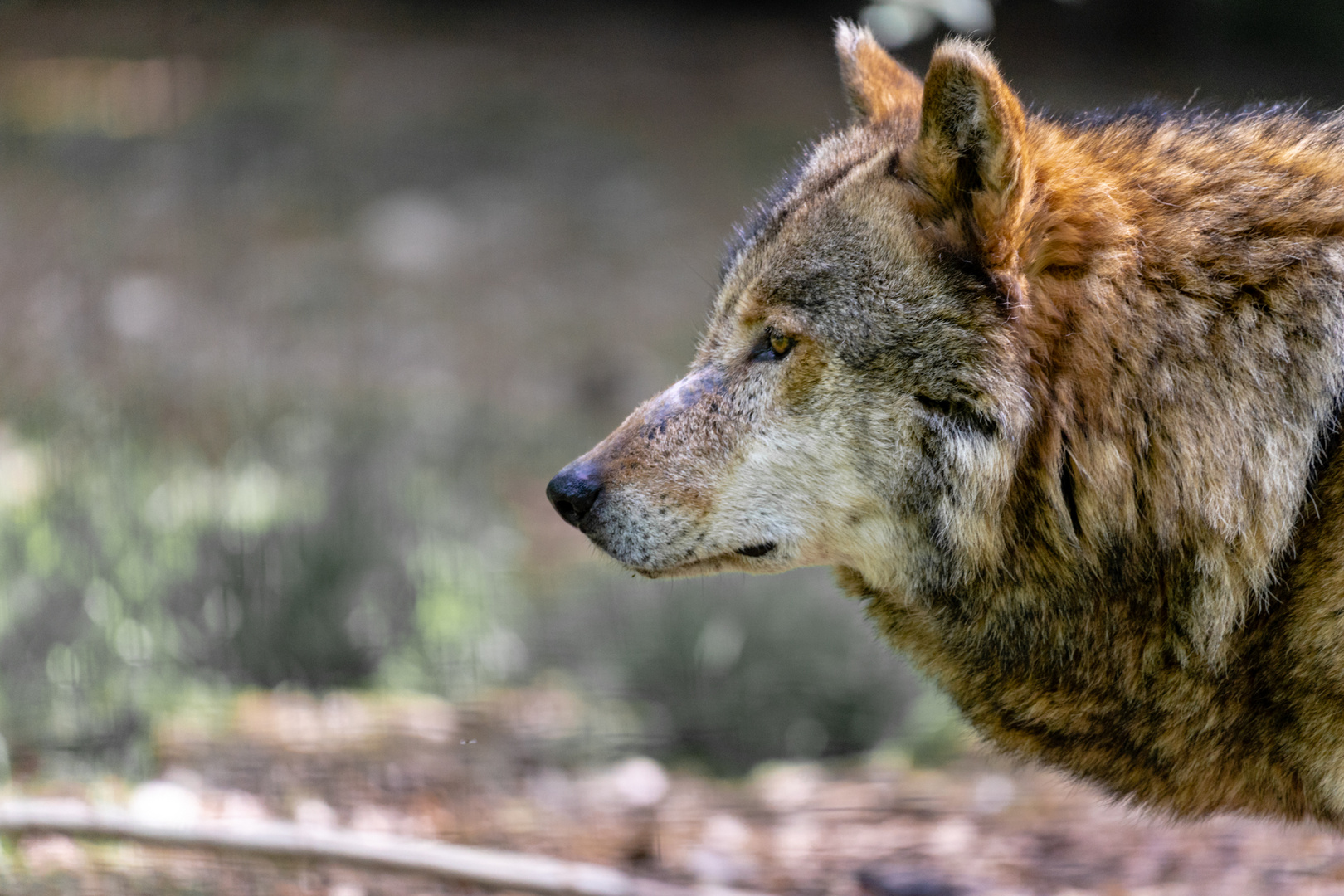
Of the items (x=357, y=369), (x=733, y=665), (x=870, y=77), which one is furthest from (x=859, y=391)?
(x=357, y=369)

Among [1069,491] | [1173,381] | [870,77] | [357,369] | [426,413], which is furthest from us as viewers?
[357,369]

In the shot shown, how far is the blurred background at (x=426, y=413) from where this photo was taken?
4.40 meters

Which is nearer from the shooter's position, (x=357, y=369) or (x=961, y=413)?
(x=961, y=413)

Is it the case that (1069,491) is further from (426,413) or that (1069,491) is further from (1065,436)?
(426,413)

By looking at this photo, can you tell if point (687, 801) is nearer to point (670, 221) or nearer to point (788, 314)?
point (788, 314)

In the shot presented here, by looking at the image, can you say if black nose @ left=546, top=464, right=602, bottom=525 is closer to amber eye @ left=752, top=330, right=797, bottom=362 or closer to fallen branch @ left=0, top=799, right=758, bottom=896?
amber eye @ left=752, top=330, right=797, bottom=362

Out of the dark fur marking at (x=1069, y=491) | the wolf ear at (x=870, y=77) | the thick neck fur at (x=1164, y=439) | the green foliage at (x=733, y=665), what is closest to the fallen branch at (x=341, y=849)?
the thick neck fur at (x=1164, y=439)

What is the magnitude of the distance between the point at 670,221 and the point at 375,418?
391 centimetres

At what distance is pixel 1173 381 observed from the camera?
2.50 meters

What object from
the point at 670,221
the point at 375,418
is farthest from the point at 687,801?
the point at 670,221

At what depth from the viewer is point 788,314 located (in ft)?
9.22

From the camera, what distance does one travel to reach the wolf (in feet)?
8.07

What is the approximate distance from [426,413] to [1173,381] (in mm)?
6553

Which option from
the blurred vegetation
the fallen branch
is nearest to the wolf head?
the fallen branch
